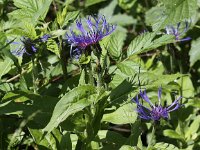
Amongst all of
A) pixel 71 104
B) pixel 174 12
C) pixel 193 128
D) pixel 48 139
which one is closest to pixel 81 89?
pixel 71 104

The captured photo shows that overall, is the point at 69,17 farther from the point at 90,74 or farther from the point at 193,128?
the point at 193,128

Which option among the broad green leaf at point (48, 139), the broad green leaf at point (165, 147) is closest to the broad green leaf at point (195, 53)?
the broad green leaf at point (165, 147)

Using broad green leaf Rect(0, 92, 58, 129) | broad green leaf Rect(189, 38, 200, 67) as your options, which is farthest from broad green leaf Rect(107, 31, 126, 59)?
broad green leaf Rect(189, 38, 200, 67)

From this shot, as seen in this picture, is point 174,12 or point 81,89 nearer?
point 81,89

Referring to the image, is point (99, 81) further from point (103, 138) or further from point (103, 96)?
point (103, 138)

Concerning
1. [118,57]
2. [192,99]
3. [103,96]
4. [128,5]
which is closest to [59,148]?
[103,96]

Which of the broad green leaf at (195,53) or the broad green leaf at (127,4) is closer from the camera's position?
the broad green leaf at (195,53)

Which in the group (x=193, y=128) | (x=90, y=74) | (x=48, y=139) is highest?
(x=90, y=74)

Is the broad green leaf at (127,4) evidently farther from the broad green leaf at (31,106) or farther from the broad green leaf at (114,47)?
the broad green leaf at (31,106)
